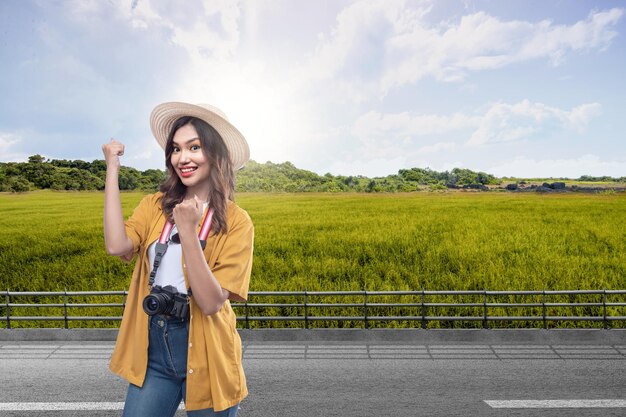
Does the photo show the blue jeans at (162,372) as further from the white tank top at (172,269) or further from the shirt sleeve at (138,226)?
the shirt sleeve at (138,226)

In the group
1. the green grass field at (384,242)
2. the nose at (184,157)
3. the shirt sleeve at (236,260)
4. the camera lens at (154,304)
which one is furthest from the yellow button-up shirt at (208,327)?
the green grass field at (384,242)

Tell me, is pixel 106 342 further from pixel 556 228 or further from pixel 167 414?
pixel 556 228

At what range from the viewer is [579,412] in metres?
6.86

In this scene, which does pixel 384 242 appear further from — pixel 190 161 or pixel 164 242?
pixel 164 242

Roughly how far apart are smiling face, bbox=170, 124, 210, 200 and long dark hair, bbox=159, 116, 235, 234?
0.08 ft

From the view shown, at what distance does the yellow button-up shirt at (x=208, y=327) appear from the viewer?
264 centimetres

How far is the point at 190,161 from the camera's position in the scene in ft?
9.32

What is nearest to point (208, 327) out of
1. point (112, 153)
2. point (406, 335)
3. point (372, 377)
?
point (112, 153)

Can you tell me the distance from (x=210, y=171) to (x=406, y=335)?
8.13 meters

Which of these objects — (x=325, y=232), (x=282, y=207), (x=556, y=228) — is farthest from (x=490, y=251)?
(x=282, y=207)

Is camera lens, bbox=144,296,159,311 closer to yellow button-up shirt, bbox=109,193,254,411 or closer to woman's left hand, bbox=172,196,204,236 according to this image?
yellow button-up shirt, bbox=109,193,254,411

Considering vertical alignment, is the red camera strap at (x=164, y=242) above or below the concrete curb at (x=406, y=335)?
above

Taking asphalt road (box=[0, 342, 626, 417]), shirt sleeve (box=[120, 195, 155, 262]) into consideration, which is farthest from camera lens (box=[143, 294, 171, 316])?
asphalt road (box=[0, 342, 626, 417])

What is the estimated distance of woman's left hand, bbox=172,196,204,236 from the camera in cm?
235
